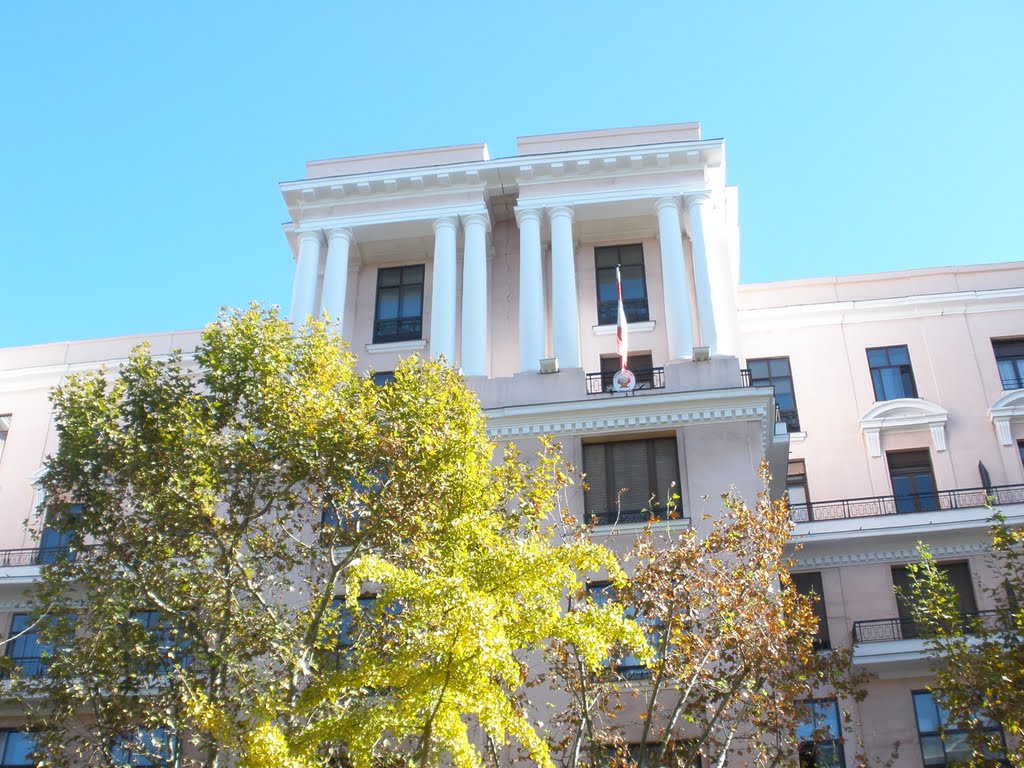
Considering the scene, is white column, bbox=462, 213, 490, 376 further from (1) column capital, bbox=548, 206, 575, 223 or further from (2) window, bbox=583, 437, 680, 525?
(2) window, bbox=583, 437, 680, 525

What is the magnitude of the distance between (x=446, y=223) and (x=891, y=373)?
15.3 meters

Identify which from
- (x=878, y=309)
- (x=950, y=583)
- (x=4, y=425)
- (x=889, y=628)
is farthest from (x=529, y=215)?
(x=4, y=425)

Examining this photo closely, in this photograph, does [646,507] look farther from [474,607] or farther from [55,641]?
[55,641]

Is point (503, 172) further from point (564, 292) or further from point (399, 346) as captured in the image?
point (399, 346)

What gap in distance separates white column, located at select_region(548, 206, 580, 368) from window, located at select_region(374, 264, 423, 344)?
4.25m

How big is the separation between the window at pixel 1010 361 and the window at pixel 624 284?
40.5 feet

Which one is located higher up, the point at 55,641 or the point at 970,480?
the point at 970,480

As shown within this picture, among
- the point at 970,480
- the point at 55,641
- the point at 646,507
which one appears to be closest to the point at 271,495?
the point at 55,641

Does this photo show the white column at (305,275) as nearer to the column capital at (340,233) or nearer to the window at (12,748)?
the column capital at (340,233)

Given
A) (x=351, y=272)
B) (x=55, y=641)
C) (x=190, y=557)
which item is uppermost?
(x=351, y=272)

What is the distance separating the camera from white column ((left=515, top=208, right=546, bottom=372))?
92.1 feet

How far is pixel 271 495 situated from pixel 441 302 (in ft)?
37.6

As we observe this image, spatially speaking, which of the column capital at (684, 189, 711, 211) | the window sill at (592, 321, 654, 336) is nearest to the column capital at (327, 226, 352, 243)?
the window sill at (592, 321, 654, 336)

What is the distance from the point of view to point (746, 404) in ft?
83.7
